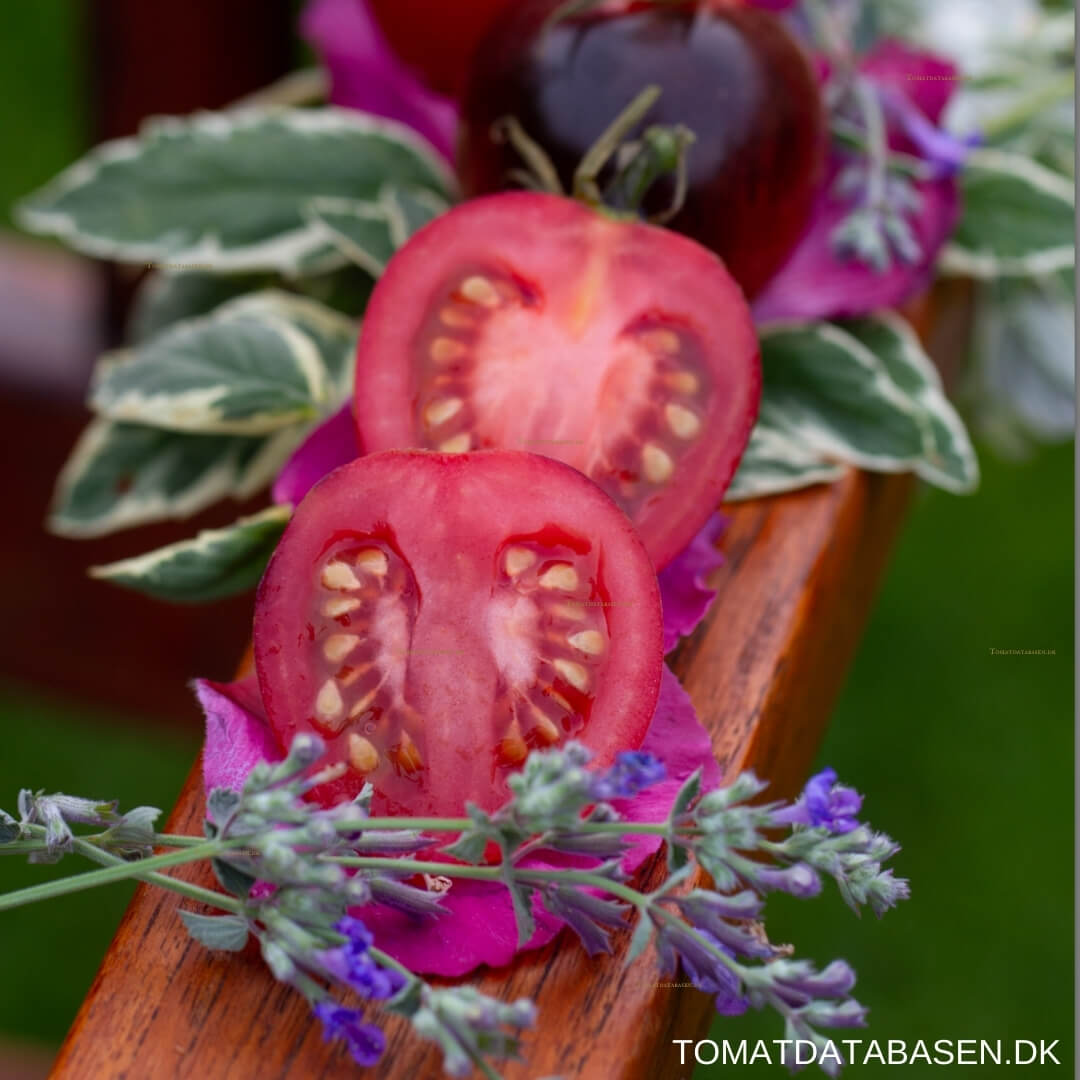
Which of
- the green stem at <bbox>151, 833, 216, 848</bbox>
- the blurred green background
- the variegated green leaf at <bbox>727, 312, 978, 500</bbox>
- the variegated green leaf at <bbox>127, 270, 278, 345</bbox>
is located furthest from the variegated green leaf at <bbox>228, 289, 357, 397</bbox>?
the blurred green background

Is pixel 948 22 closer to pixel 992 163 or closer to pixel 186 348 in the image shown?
pixel 992 163

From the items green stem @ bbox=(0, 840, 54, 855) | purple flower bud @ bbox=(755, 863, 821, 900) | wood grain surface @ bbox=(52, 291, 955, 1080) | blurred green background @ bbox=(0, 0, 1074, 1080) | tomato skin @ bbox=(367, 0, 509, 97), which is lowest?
blurred green background @ bbox=(0, 0, 1074, 1080)

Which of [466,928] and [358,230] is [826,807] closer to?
[466,928]

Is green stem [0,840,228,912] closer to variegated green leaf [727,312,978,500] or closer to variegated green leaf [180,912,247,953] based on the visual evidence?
variegated green leaf [180,912,247,953]

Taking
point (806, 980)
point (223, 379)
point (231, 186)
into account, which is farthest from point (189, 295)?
point (806, 980)

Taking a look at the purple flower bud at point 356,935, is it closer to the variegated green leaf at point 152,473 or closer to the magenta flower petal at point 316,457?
the magenta flower petal at point 316,457

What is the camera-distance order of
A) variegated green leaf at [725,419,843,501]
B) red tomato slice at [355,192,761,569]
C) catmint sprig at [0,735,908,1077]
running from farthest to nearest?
variegated green leaf at [725,419,843,501] → red tomato slice at [355,192,761,569] → catmint sprig at [0,735,908,1077]

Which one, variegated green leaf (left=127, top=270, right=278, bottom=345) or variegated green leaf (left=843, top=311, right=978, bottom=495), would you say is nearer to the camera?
variegated green leaf (left=843, top=311, right=978, bottom=495)
